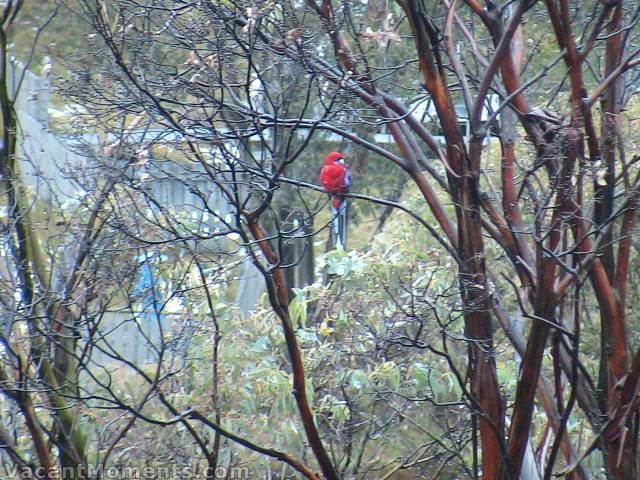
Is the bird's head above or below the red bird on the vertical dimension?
above

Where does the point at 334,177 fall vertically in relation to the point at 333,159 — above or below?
below

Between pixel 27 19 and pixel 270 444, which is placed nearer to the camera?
pixel 270 444

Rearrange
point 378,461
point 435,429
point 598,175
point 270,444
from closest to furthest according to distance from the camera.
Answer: point 598,175
point 378,461
point 270,444
point 435,429

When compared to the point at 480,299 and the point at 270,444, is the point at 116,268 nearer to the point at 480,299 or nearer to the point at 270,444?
the point at 480,299

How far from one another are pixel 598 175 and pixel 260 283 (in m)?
5.92

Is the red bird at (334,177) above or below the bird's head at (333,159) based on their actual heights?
below

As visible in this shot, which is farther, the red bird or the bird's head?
the bird's head

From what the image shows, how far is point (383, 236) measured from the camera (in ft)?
26.8

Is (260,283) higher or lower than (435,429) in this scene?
higher

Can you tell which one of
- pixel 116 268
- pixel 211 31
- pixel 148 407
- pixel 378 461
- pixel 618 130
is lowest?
pixel 378 461

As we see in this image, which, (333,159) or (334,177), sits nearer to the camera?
(334,177)

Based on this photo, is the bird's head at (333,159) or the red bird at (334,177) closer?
the red bird at (334,177)

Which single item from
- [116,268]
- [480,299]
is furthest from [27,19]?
[480,299]

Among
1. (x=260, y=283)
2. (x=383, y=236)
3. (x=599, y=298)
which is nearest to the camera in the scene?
(x=599, y=298)
